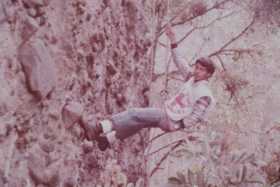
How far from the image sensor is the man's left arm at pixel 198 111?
13.0ft

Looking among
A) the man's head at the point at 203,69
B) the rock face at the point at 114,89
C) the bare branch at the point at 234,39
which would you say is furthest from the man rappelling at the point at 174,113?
the bare branch at the point at 234,39

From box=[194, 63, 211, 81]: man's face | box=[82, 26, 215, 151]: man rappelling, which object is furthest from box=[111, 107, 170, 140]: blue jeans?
box=[194, 63, 211, 81]: man's face

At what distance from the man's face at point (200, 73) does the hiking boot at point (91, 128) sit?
847 millimetres

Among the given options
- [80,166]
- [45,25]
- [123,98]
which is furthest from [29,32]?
[123,98]

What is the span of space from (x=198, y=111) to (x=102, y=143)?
763 millimetres

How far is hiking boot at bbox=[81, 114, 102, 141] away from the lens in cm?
360

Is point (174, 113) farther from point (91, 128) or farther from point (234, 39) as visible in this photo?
point (234, 39)

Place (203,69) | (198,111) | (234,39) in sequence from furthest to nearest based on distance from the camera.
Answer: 1. (234,39)
2. (203,69)
3. (198,111)

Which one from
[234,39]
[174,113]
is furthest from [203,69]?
[234,39]

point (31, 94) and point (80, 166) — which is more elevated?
A: point (31, 94)

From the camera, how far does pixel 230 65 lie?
17.6 feet

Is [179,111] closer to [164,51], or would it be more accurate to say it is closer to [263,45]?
[164,51]

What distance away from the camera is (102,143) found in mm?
3791

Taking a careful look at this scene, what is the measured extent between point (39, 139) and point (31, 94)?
0.27 metres
